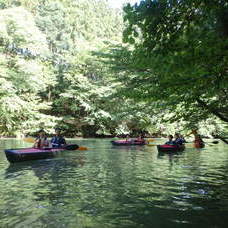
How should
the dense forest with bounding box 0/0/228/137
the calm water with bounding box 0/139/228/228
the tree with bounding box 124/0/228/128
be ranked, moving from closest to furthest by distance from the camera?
the tree with bounding box 124/0/228/128 < the dense forest with bounding box 0/0/228/137 < the calm water with bounding box 0/139/228/228

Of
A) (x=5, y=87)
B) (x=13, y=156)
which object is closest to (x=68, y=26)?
(x=5, y=87)

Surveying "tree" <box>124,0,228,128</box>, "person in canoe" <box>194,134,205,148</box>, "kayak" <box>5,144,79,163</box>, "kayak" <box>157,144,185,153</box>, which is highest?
"tree" <box>124,0,228,128</box>

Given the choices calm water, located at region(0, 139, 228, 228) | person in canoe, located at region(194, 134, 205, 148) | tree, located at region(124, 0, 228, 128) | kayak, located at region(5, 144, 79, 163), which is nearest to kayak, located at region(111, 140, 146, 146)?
person in canoe, located at region(194, 134, 205, 148)

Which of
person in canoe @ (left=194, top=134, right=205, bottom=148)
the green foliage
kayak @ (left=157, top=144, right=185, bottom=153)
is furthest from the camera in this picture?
the green foliage

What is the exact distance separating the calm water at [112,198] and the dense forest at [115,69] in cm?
196

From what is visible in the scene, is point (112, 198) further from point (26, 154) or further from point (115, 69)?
point (26, 154)

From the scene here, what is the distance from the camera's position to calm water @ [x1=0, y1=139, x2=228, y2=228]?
578 cm

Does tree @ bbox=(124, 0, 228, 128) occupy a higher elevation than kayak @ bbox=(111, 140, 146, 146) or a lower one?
higher

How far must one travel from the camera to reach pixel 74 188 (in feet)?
28.2

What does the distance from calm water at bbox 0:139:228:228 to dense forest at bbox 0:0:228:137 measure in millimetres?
1960

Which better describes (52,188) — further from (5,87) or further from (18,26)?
(18,26)

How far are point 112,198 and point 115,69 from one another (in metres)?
5.37

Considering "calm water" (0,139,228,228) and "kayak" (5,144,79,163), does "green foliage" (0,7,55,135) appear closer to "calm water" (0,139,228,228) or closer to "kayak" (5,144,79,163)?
"kayak" (5,144,79,163)

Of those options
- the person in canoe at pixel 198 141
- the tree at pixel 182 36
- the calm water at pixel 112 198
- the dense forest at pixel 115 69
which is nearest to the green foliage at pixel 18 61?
the dense forest at pixel 115 69
